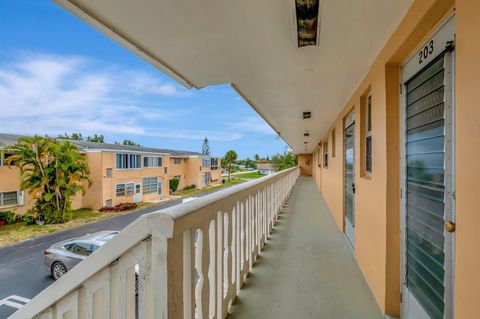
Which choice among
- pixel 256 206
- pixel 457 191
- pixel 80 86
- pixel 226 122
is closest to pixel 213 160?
pixel 80 86

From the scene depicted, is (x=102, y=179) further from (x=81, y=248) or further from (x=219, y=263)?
(x=219, y=263)

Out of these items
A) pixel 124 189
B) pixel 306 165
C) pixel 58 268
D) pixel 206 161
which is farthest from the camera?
pixel 206 161

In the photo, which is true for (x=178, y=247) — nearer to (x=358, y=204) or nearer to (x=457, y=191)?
(x=457, y=191)

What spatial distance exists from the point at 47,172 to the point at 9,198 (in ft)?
8.83

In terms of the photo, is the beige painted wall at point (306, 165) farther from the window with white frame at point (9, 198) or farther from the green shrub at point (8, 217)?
the window with white frame at point (9, 198)

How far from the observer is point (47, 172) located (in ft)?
38.3

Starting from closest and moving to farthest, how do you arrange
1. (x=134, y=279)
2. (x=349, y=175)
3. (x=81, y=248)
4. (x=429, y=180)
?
(x=134, y=279) → (x=429, y=180) → (x=349, y=175) → (x=81, y=248)

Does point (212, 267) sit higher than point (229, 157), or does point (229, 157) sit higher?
point (229, 157)

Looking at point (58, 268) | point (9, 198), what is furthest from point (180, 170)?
point (58, 268)

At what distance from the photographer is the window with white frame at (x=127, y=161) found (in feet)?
54.0

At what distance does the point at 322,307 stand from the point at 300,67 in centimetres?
216

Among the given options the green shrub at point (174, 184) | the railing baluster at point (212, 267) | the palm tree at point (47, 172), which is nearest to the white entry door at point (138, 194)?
the green shrub at point (174, 184)

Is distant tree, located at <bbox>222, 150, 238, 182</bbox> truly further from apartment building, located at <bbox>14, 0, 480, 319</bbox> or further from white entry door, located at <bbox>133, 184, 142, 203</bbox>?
apartment building, located at <bbox>14, 0, 480, 319</bbox>

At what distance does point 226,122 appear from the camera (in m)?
89.2
